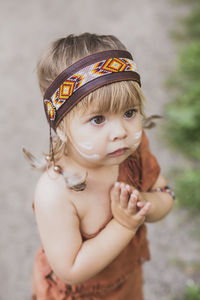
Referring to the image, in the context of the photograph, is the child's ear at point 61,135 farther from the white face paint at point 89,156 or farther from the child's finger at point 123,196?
the child's finger at point 123,196

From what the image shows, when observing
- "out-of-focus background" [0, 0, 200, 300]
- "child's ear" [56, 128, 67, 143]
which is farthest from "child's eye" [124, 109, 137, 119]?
"out-of-focus background" [0, 0, 200, 300]

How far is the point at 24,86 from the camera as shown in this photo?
16.5 feet

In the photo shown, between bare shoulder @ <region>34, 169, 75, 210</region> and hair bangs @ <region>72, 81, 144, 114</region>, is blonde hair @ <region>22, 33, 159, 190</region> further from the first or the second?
bare shoulder @ <region>34, 169, 75, 210</region>

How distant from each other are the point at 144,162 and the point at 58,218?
59cm

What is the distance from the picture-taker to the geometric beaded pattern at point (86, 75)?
1.31 metres

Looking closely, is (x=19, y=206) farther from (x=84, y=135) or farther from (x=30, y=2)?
(x=30, y=2)

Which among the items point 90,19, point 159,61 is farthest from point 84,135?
point 90,19

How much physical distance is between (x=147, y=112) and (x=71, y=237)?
3.19 m

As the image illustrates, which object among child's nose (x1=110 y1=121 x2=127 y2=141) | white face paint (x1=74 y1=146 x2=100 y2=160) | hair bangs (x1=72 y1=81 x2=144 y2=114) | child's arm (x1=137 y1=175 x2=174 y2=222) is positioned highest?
hair bangs (x1=72 y1=81 x2=144 y2=114)

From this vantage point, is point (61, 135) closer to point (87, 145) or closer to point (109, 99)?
point (87, 145)

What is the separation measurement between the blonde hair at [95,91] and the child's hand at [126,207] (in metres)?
0.32

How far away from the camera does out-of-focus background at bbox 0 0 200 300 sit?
120 inches

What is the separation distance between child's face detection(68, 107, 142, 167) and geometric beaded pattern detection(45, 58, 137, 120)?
0.30 feet

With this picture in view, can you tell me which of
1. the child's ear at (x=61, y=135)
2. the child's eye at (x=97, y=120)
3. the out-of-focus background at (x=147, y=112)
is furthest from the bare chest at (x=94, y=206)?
the out-of-focus background at (x=147, y=112)
